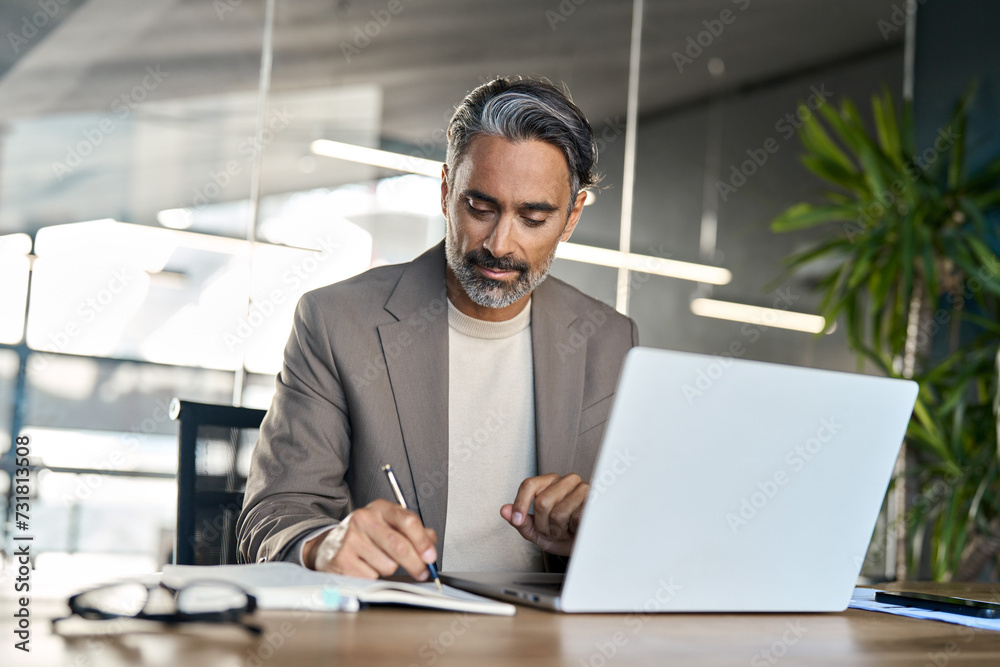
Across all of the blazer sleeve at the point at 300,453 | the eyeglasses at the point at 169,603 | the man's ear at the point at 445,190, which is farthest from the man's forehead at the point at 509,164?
the eyeglasses at the point at 169,603

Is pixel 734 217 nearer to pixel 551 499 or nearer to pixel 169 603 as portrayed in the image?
pixel 551 499

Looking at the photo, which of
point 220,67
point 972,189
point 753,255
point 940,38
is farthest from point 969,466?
point 220,67

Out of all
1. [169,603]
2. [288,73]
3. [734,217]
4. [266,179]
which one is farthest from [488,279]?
[734,217]

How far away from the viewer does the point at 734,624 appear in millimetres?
1032

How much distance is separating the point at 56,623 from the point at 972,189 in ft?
13.2

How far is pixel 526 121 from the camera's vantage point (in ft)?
5.79

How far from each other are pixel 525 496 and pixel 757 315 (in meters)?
3.56

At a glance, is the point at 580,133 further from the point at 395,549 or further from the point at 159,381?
the point at 159,381

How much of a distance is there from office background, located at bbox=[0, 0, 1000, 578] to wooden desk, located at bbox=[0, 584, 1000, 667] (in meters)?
2.69

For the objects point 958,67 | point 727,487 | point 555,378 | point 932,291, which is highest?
point 958,67

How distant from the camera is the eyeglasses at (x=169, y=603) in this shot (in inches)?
32.4

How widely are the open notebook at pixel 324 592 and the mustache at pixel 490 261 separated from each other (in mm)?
825

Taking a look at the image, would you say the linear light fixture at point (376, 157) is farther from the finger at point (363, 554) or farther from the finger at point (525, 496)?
the finger at point (363, 554)

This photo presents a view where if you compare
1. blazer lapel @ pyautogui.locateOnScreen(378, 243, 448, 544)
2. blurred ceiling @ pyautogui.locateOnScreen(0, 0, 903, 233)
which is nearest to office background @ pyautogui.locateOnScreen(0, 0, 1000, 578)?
blurred ceiling @ pyautogui.locateOnScreen(0, 0, 903, 233)
